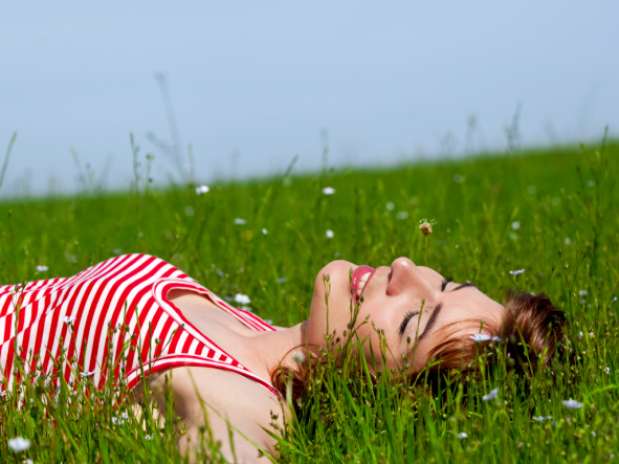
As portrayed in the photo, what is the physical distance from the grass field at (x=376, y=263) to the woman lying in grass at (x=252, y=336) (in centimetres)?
13

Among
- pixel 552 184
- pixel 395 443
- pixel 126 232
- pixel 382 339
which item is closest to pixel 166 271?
pixel 382 339

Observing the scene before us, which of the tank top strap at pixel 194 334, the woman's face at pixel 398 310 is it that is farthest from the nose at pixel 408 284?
the tank top strap at pixel 194 334

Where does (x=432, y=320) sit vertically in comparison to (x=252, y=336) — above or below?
above

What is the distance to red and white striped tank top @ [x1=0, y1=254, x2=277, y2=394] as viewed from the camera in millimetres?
3645

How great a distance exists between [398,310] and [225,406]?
753 mm

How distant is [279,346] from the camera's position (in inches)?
155

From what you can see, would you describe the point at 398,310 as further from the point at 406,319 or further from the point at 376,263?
the point at 376,263

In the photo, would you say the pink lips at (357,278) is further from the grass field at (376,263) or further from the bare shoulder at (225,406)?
the bare shoulder at (225,406)

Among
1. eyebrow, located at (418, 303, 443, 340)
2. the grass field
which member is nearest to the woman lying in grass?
eyebrow, located at (418, 303, 443, 340)

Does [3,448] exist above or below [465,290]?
below

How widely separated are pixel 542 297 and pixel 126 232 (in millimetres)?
4083

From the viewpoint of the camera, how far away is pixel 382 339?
3.43 metres

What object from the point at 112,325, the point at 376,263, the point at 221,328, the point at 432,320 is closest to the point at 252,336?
the point at 221,328

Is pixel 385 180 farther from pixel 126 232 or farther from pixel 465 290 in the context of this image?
pixel 465 290
